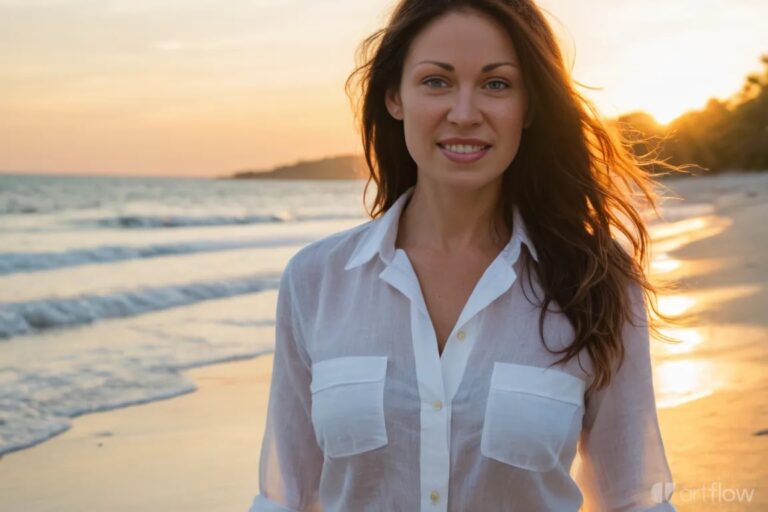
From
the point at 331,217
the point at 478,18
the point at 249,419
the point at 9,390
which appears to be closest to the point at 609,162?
the point at 478,18

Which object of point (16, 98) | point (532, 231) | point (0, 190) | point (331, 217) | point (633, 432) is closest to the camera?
point (633, 432)

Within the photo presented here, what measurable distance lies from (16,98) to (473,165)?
141 feet

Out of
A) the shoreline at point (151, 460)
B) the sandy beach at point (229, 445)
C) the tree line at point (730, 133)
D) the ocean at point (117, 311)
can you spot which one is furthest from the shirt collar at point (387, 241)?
the tree line at point (730, 133)

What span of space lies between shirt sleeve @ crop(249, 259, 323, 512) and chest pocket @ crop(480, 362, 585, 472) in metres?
0.58

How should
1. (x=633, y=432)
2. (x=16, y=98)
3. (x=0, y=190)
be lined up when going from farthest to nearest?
(x=0, y=190)
(x=16, y=98)
(x=633, y=432)

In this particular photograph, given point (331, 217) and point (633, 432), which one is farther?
point (331, 217)

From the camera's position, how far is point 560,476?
2645mm

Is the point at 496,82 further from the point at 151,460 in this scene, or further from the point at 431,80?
the point at 151,460

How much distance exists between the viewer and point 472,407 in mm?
2559

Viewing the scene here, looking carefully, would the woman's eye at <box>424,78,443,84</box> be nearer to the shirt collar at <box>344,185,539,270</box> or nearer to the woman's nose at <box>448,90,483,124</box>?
the woman's nose at <box>448,90,483,124</box>

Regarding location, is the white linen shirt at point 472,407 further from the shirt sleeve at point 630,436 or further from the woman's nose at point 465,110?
the woman's nose at point 465,110

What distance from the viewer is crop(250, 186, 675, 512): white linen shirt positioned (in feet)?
8.39

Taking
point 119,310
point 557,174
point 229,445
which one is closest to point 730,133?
point 119,310

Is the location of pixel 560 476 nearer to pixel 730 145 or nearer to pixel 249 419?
pixel 249 419
